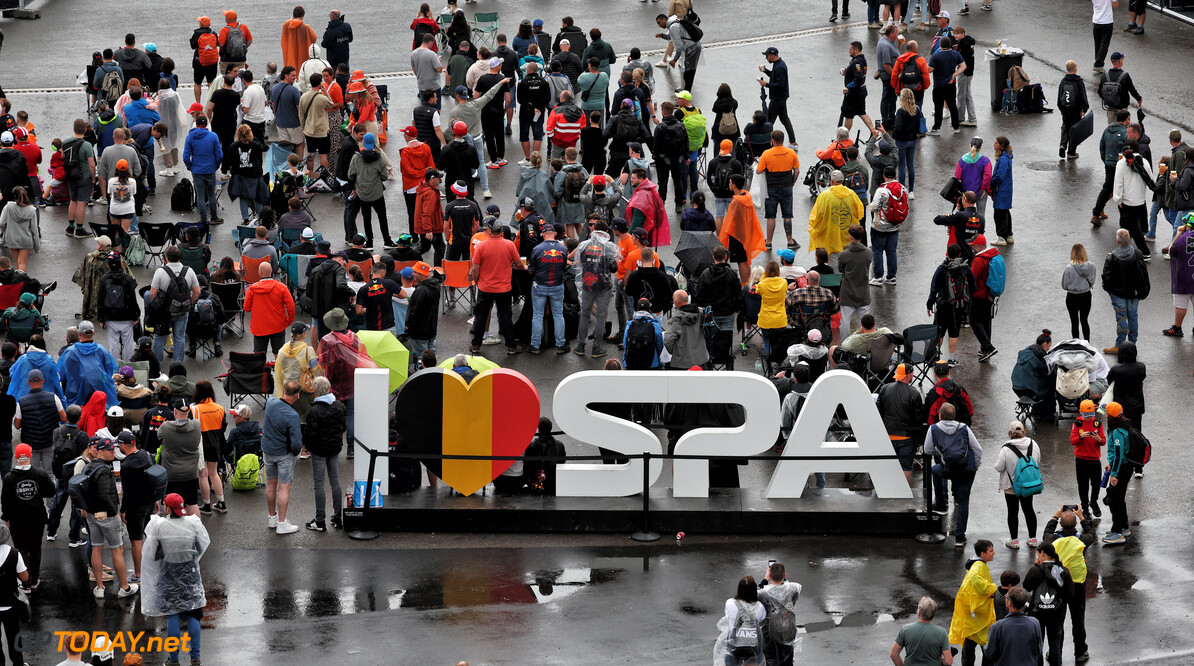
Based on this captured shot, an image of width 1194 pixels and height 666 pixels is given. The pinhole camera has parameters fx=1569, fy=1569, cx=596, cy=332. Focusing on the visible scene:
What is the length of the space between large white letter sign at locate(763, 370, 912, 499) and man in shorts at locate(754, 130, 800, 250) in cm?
695

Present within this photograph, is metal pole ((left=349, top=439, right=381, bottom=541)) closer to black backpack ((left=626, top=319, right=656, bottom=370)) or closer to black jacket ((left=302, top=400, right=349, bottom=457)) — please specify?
black jacket ((left=302, top=400, right=349, bottom=457))

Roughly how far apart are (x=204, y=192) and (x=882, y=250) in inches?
430

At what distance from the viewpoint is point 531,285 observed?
21.8 meters

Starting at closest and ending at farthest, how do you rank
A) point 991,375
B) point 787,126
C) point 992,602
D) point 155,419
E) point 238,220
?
point 992,602 → point 155,419 → point 991,375 → point 238,220 → point 787,126

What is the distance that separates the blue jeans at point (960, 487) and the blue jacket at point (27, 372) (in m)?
10.4

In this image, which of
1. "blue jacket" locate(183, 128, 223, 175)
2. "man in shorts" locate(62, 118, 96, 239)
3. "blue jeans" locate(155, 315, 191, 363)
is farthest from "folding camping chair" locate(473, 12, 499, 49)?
"blue jeans" locate(155, 315, 191, 363)

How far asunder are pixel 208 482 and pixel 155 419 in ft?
3.28

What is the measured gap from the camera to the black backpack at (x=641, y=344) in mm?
19766

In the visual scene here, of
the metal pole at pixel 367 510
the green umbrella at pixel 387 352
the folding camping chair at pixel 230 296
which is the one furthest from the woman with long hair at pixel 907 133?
the metal pole at pixel 367 510

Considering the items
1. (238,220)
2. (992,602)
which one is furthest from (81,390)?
(992,602)

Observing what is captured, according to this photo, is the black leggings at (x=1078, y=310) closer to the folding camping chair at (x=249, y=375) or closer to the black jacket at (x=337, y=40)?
the folding camping chair at (x=249, y=375)

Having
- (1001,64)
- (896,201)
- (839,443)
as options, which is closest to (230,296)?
(839,443)

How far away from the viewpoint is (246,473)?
1833 cm

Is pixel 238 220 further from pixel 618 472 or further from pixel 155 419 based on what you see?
pixel 618 472
